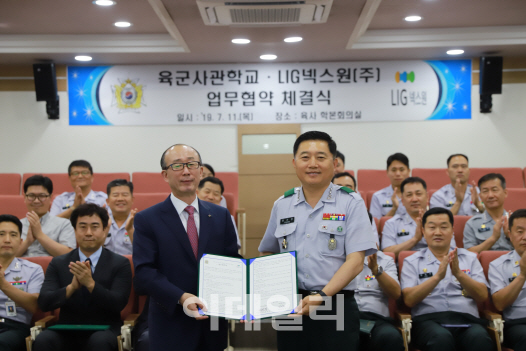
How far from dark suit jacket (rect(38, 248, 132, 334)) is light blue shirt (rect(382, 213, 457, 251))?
2.15 m

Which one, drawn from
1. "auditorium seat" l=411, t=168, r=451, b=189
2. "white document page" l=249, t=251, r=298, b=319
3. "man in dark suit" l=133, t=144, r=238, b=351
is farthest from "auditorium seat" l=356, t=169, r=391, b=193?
"white document page" l=249, t=251, r=298, b=319

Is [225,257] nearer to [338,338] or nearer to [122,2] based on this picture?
[338,338]

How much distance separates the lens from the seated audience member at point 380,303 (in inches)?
126

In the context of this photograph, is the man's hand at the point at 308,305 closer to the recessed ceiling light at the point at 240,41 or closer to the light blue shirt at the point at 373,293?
the light blue shirt at the point at 373,293

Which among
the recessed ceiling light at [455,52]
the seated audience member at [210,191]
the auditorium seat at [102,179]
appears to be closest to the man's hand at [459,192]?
the recessed ceiling light at [455,52]

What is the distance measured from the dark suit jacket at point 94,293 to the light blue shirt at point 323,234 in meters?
1.44

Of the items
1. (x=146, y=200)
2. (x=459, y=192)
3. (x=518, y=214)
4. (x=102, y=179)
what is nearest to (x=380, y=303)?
(x=518, y=214)

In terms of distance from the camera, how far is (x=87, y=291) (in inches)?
131

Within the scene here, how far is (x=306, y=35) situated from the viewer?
19.2 feet

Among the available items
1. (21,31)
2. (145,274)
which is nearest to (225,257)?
(145,274)

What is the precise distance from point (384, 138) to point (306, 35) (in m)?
1.98

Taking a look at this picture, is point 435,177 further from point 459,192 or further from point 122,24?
point 122,24

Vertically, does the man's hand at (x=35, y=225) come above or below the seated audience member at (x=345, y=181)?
below

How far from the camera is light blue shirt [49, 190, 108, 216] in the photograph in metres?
Result: 5.38
